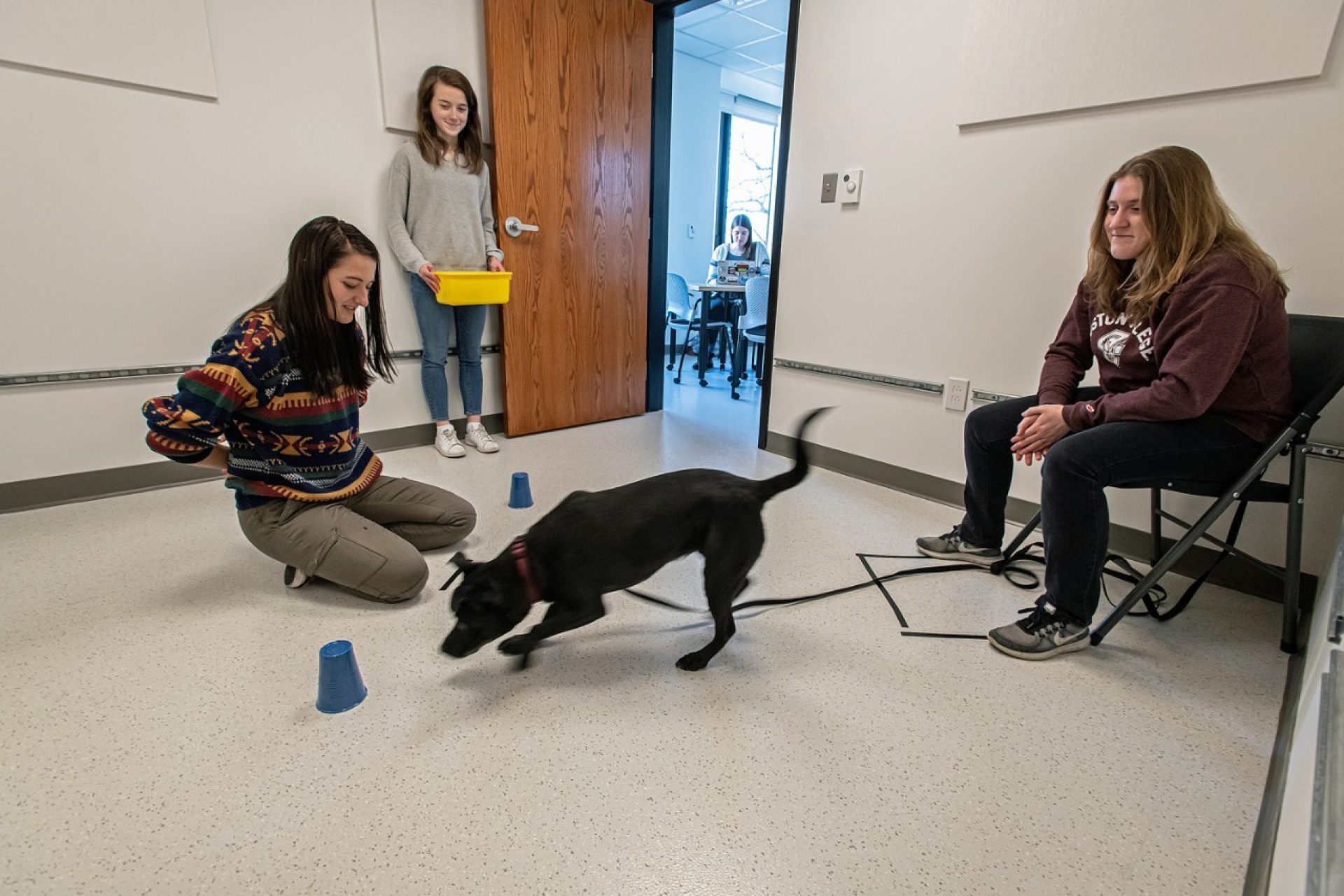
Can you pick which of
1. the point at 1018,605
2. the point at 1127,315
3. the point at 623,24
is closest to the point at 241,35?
the point at 623,24

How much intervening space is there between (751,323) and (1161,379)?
3061 millimetres

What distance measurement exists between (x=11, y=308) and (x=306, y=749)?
189 cm

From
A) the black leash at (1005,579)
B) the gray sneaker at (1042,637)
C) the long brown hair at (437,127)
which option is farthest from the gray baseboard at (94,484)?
the gray sneaker at (1042,637)

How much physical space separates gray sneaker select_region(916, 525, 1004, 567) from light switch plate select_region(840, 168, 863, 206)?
1.35 metres

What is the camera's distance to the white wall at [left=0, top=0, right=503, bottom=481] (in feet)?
6.34

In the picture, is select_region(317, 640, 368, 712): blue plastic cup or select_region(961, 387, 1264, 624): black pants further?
select_region(961, 387, 1264, 624): black pants

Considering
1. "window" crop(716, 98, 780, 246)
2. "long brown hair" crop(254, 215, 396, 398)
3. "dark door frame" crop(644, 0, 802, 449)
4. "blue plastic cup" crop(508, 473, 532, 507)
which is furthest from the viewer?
"window" crop(716, 98, 780, 246)

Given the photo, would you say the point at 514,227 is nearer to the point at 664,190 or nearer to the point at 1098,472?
the point at 664,190

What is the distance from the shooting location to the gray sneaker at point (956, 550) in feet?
6.21

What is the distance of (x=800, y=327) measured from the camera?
275cm

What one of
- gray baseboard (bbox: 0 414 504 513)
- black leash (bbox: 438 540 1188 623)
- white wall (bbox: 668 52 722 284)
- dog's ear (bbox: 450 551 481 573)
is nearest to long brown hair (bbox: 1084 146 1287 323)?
black leash (bbox: 438 540 1188 623)

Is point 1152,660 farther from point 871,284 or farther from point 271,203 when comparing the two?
point 271,203

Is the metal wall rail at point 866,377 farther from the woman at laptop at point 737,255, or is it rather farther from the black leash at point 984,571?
the woman at laptop at point 737,255

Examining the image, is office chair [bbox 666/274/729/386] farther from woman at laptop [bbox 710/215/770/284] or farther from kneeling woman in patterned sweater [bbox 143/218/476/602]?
kneeling woman in patterned sweater [bbox 143/218/476/602]
